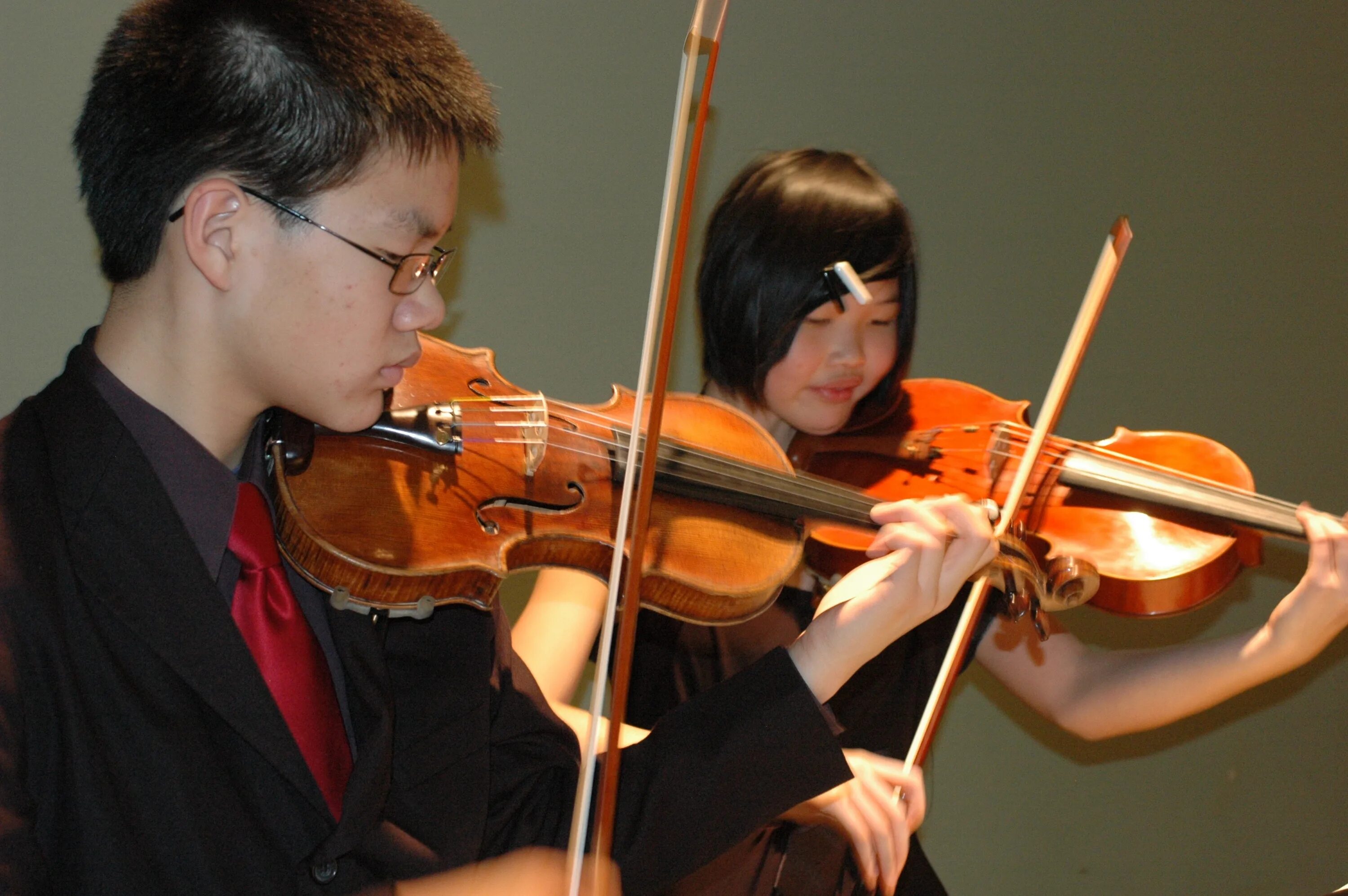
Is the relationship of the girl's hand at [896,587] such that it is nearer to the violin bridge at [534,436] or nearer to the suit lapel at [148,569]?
the violin bridge at [534,436]

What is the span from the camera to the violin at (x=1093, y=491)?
4.49 ft

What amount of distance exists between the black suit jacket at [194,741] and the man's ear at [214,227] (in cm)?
13

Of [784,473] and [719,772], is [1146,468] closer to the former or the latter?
[784,473]

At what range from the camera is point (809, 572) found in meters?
1.46

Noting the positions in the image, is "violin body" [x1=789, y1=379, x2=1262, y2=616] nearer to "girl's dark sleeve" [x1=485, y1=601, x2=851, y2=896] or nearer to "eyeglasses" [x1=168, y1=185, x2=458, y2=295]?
"girl's dark sleeve" [x1=485, y1=601, x2=851, y2=896]

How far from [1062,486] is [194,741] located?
1.00m

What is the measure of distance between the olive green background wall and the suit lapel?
31.9 inches

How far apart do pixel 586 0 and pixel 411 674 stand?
102 cm

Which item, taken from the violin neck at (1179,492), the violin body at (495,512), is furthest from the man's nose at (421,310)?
the violin neck at (1179,492)

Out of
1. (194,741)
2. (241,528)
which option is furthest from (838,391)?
(194,741)

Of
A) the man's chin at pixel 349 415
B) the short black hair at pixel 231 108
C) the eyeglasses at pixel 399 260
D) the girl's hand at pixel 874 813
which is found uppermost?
the short black hair at pixel 231 108

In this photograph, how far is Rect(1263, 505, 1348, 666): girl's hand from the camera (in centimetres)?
138

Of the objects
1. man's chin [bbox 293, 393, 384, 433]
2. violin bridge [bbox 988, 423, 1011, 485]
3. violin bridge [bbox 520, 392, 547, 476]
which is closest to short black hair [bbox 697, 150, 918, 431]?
violin bridge [bbox 988, 423, 1011, 485]

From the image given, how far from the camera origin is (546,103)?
5.60 feet
